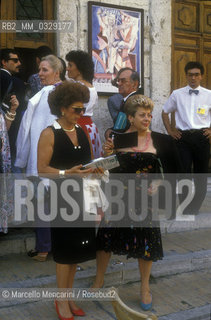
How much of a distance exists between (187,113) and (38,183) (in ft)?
7.86

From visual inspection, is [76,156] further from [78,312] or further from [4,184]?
[78,312]

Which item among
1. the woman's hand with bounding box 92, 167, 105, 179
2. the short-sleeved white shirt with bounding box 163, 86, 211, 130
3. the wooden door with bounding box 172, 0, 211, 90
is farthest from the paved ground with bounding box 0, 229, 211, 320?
the wooden door with bounding box 172, 0, 211, 90

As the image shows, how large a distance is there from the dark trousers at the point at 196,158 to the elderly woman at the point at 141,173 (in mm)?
1892

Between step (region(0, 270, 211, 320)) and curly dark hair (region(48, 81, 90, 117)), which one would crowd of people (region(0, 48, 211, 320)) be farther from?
step (region(0, 270, 211, 320))

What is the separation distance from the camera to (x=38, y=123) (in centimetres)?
388

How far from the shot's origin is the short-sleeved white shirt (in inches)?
214

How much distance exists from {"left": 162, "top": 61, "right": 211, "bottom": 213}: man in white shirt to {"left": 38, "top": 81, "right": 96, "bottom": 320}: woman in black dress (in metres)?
2.46

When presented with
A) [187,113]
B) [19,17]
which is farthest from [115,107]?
[19,17]

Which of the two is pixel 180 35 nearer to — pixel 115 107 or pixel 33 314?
pixel 115 107

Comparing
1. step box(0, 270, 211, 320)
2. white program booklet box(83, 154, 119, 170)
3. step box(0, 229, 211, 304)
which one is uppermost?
white program booklet box(83, 154, 119, 170)

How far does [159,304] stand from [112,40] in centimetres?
375

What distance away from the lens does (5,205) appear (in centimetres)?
372

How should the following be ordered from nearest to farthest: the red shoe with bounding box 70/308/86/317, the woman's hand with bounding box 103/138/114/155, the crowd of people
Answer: the crowd of people < the red shoe with bounding box 70/308/86/317 < the woman's hand with bounding box 103/138/114/155

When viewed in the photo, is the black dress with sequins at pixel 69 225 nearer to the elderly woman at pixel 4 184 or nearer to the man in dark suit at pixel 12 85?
the elderly woman at pixel 4 184
